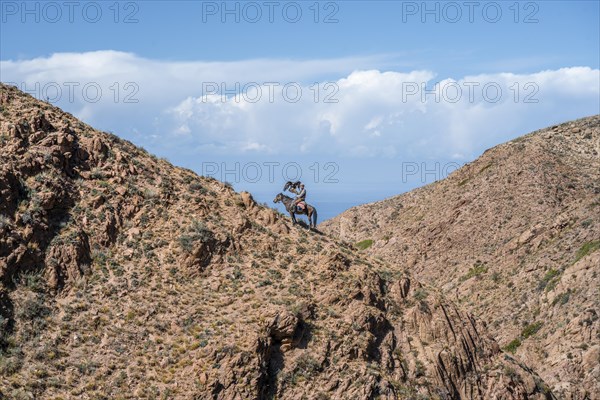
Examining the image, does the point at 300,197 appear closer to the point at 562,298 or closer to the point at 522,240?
the point at 562,298

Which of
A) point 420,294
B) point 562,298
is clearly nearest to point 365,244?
point 562,298

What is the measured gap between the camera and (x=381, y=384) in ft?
108

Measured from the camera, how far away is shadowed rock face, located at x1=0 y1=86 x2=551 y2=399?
99.5 feet

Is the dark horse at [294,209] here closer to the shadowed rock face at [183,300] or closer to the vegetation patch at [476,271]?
the shadowed rock face at [183,300]

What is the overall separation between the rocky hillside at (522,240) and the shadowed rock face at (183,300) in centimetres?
1498

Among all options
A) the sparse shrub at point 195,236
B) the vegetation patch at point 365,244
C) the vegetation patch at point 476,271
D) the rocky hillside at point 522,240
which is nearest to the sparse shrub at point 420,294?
the sparse shrub at point 195,236

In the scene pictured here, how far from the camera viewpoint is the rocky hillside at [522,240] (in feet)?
173

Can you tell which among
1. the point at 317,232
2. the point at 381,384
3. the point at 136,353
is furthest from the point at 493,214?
the point at 136,353

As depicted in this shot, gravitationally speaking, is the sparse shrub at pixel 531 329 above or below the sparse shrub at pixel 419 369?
above

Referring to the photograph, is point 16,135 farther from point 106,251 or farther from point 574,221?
point 574,221

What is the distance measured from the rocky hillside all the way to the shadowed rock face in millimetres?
14984

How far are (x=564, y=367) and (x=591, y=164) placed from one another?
37230mm

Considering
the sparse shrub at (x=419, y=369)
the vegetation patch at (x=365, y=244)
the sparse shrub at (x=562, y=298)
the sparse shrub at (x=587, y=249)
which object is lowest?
the sparse shrub at (x=419, y=369)

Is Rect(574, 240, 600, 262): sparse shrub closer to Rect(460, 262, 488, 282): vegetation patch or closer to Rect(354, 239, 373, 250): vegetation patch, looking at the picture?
Rect(460, 262, 488, 282): vegetation patch
